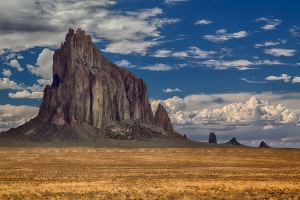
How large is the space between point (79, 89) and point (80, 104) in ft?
26.5

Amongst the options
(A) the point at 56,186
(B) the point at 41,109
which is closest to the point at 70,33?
(B) the point at 41,109

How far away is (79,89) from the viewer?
17150 cm

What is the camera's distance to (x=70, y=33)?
591 ft

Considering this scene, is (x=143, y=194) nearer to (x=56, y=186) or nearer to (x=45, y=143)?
(x=56, y=186)

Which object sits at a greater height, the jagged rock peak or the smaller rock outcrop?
the jagged rock peak

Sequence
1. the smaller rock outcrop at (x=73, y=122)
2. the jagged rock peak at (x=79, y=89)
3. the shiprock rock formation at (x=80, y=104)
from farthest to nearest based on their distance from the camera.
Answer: the jagged rock peak at (x=79, y=89) → the smaller rock outcrop at (x=73, y=122) → the shiprock rock formation at (x=80, y=104)

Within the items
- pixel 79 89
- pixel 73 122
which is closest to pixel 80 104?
pixel 79 89

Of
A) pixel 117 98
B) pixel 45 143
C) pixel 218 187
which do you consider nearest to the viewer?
pixel 218 187

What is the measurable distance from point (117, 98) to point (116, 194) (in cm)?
17030

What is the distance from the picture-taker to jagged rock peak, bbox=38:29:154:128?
168m

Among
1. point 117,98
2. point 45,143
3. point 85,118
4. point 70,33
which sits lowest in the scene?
point 45,143

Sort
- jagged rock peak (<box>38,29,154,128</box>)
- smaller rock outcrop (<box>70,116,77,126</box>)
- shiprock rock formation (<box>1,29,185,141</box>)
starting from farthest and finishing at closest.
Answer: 1. jagged rock peak (<box>38,29,154,128</box>)
2. smaller rock outcrop (<box>70,116,77,126</box>)
3. shiprock rock formation (<box>1,29,185,141</box>)

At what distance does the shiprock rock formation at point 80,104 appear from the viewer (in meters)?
159

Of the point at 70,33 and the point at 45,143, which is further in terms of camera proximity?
the point at 70,33
